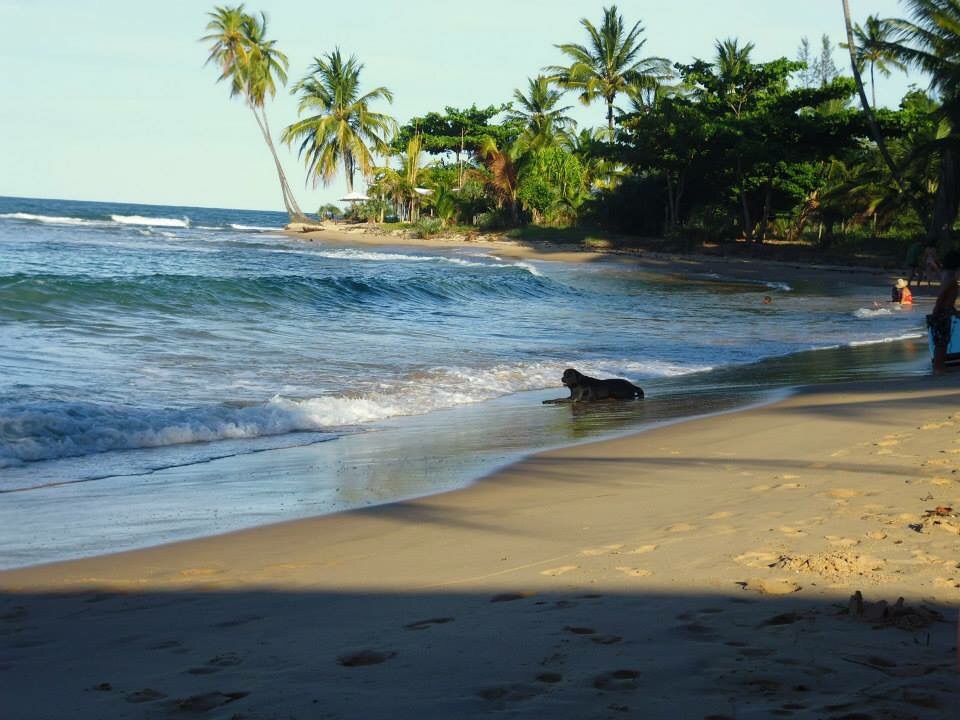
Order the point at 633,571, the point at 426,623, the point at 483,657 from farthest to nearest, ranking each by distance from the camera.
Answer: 1. the point at 633,571
2. the point at 426,623
3. the point at 483,657

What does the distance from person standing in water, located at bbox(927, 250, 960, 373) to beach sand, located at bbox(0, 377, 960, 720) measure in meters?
5.27

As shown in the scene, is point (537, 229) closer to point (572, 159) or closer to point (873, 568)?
point (572, 159)

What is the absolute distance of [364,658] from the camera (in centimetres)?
282

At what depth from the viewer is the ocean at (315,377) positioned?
5836mm

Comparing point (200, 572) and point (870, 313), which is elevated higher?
point (870, 313)

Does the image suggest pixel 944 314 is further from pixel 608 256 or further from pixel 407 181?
pixel 407 181

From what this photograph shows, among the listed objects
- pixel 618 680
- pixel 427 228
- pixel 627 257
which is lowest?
pixel 618 680

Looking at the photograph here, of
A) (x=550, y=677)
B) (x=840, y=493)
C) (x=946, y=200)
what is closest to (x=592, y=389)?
(x=840, y=493)

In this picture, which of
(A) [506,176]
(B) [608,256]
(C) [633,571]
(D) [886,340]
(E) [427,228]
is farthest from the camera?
(E) [427,228]

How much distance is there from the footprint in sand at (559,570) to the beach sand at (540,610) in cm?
4

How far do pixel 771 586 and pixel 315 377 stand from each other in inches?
320

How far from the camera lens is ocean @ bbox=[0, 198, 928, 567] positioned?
584 centimetres

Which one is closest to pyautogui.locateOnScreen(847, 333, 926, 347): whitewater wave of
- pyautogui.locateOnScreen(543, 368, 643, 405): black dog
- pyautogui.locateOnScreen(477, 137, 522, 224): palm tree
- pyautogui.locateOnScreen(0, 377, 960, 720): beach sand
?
pyautogui.locateOnScreen(543, 368, 643, 405): black dog

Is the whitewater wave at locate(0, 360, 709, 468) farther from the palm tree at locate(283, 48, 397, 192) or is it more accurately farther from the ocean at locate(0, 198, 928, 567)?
the palm tree at locate(283, 48, 397, 192)
